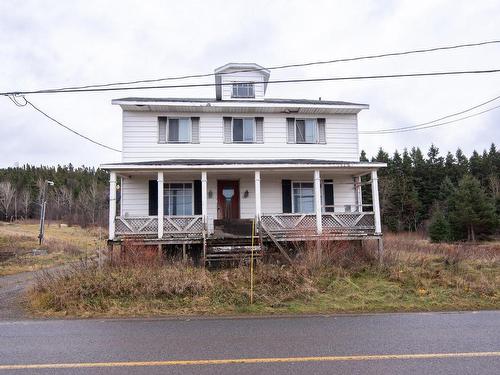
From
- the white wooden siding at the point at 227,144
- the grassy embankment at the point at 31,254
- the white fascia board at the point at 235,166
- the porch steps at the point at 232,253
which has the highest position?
the white wooden siding at the point at 227,144

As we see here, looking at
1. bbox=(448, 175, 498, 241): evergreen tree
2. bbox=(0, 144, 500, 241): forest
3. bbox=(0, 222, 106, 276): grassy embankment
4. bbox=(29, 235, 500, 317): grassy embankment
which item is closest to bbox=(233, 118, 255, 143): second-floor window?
bbox=(0, 222, 106, 276): grassy embankment

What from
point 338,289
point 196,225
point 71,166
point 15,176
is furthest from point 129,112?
point 71,166

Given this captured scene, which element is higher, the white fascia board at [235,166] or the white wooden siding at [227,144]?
the white wooden siding at [227,144]

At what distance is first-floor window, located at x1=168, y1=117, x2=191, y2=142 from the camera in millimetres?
17913

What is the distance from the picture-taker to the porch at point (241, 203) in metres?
15.1

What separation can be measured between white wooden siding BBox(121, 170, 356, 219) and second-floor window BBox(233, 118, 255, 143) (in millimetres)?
1771

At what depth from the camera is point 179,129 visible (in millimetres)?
17984

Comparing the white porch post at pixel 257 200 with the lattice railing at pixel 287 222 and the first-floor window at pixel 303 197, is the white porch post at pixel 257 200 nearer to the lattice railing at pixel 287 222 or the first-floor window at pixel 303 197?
the lattice railing at pixel 287 222

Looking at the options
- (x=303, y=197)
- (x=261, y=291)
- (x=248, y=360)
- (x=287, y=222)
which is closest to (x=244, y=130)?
(x=303, y=197)

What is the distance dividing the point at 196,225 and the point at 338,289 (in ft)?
23.6

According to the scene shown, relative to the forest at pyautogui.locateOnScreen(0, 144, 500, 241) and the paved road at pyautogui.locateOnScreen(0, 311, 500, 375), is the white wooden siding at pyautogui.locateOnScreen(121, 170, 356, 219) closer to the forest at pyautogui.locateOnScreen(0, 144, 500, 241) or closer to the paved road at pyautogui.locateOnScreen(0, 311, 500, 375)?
the paved road at pyautogui.locateOnScreen(0, 311, 500, 375)

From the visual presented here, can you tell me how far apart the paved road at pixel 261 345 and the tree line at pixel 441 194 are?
134ft

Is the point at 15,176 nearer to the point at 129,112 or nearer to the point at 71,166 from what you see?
the point at 71,166

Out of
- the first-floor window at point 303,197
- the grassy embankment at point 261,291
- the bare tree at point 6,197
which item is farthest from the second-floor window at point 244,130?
the bare tree at point 6,197
